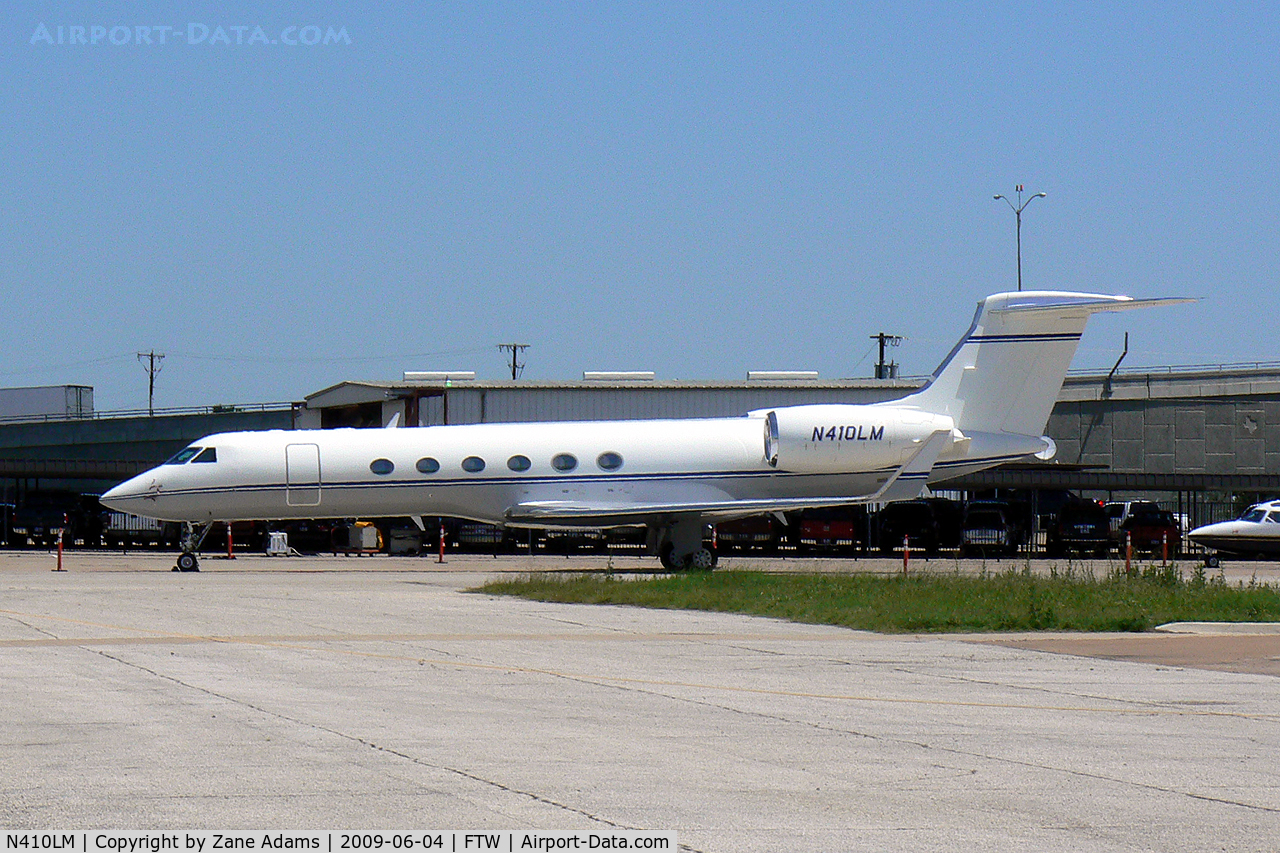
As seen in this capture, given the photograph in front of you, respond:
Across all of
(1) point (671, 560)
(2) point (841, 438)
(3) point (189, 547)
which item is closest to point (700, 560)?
(1) point (671, 560)

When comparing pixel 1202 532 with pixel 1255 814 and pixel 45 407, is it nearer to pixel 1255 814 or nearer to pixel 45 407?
pixel 1255 814

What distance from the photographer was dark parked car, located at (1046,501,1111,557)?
1694 inches

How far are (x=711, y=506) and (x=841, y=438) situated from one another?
3.14 m

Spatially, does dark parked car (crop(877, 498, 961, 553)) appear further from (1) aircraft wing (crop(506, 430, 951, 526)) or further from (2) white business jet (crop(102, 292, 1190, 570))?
(1) aircraft wing (crop(506, 430, 951, 526))

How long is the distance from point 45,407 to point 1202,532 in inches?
2779

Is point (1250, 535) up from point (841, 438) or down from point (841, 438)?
down

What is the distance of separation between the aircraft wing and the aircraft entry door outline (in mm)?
4024

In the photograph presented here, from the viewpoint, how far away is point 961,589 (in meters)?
19.8

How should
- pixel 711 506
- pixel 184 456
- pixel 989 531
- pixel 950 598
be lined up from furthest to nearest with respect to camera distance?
pixel 989 531 < pixel 184 456 < pixel 711 506 < pixel 950 598

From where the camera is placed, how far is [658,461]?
1206 inches

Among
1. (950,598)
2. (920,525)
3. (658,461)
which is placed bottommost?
(950,598)

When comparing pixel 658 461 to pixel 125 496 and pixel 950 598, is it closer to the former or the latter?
pixel 125 496

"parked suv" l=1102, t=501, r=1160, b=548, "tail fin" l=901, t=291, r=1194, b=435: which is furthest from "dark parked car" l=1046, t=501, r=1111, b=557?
"tail fin" l=901, t=291, r=1194, b=435

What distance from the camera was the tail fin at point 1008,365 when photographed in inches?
1206
